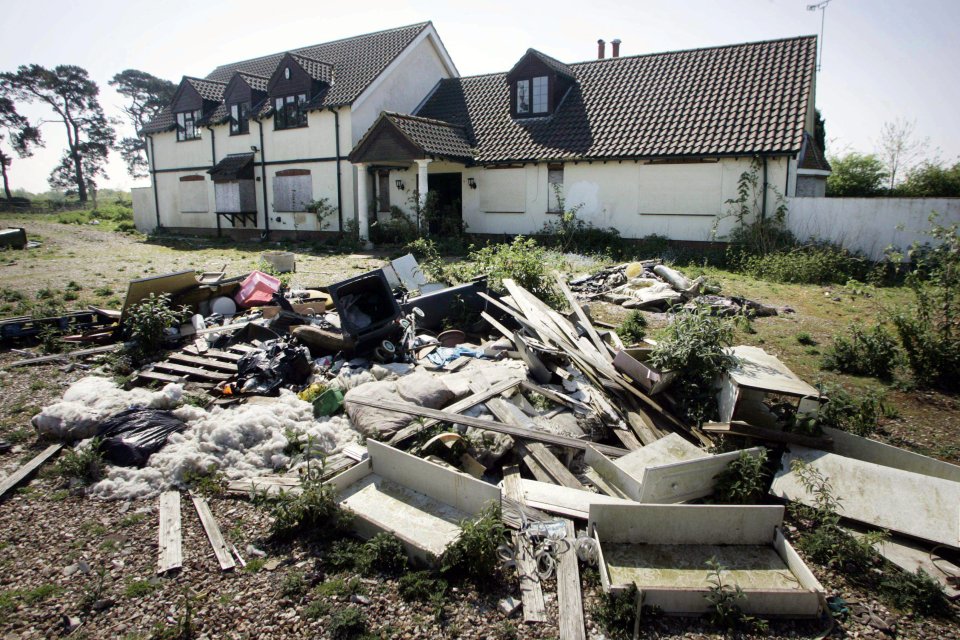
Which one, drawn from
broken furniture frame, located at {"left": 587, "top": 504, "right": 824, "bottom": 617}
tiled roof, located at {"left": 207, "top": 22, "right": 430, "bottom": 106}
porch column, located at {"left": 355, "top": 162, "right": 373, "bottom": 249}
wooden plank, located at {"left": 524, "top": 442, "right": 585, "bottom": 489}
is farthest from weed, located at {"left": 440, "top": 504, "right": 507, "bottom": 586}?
tiled roof, located at {"left": 207, "top": 22, "right": 430, "bottom": 106}

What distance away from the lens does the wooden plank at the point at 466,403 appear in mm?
5203

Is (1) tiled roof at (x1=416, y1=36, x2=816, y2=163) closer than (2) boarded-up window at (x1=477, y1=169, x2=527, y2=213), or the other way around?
(1) tiled roof at (x1=416, y1=36, x2=816, y2=163)

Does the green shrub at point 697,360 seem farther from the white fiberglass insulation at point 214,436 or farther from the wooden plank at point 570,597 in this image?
the white fiberglass insulation at point 214,436

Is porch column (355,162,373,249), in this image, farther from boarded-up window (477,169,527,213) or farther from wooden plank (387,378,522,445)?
wooden plank (387,378,522,445)

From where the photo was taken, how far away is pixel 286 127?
22375 mm

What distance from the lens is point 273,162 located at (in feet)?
75.6

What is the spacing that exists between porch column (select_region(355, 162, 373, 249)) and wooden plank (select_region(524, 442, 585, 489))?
15786mm

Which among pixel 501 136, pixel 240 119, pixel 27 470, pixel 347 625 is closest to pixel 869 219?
pixel 501 136

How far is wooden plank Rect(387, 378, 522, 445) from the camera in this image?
5.20m

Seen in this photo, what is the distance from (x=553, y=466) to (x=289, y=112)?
2136cm

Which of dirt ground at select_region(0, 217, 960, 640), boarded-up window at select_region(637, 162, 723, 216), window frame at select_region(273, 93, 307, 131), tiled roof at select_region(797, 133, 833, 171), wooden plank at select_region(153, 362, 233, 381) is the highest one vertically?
window frame at select_region(273, 93, 307, 131)

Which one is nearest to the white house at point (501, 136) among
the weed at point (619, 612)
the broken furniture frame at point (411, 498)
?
the broken furniture frame at point (411, 498)

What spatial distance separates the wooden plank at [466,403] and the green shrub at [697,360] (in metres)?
1.52

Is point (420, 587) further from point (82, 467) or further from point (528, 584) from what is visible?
point (82, 467)
